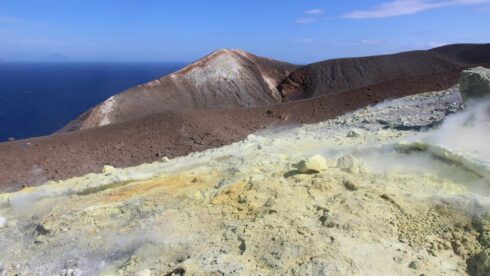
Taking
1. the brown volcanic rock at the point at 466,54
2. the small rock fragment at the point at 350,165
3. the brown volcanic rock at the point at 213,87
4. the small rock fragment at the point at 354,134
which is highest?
the brown volcanic rock at the point at 466,54

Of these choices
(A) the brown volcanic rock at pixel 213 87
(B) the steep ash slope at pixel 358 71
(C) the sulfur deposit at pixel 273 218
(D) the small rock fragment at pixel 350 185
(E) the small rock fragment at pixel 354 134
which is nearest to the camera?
(C) the sulfur deposit at pixel 273 218

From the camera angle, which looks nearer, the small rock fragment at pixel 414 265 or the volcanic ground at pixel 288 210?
the small rock fragment at pixel 414 265

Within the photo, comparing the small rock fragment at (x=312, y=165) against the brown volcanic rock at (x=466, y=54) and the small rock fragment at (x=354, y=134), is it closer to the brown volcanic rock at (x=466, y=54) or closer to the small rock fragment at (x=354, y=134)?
the small rock fragment at (x=354, y=134)

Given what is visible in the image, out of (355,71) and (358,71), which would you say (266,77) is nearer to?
(355,71)

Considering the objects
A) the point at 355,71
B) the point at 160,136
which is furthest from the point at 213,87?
the point at 160,136

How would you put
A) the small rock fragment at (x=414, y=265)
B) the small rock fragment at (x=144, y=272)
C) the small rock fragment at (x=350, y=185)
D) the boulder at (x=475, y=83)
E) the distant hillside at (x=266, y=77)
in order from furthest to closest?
the distant hillside at (x=266, y=77), the boulder at (x=475, y=83), the small rock fragment at (x=350, y=185), the small rock fragment at (x=144, y=272), the small rock fragment at (x=414, y=265)

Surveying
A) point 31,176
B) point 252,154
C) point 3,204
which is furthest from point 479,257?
point 31,176

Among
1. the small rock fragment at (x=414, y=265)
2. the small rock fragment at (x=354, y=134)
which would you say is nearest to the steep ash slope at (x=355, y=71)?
the small rock fragment at (x=354, y=134)
